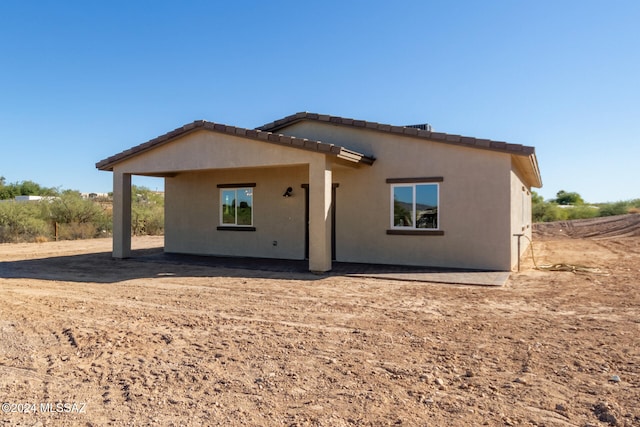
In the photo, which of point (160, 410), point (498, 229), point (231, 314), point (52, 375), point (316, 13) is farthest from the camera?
point (316, 13)

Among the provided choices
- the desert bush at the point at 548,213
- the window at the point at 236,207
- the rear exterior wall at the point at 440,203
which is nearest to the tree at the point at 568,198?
the desert bush at the point at 548,213

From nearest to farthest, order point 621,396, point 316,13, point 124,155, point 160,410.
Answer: point 160,410 < point 621,396 < point 124,155 < point 316,13

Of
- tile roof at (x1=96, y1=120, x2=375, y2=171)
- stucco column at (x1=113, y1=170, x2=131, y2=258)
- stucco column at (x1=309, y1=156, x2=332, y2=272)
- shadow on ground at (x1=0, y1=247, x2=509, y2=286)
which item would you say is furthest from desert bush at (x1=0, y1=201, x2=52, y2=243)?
stucco column at (x1=309, y1=156, x2=332, y2=272)

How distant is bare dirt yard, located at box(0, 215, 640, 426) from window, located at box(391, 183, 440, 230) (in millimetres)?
2945

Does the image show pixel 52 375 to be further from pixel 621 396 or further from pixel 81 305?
pixel 621 396

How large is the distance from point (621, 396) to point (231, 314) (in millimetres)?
4706

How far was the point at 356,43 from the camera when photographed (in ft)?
46.9

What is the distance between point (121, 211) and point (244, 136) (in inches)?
194

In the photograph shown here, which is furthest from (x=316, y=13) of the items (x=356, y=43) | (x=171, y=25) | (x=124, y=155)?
(x=124, y=155)

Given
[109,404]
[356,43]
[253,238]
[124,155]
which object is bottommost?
[109,404]

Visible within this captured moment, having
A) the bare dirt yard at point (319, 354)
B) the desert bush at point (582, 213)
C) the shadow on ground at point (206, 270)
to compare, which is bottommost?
the bare dirt yard at point (319, 354)

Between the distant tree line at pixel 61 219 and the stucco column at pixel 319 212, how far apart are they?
16.4 meters

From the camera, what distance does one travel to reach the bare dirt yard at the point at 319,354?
126 inches

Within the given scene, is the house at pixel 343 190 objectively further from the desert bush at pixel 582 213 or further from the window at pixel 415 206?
the desert bush at pixel 582 213
